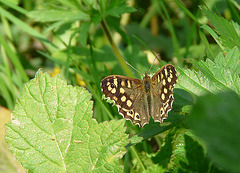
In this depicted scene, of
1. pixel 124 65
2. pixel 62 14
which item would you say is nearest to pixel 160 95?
pixel 124 65

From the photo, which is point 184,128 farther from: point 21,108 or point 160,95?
point 21,108

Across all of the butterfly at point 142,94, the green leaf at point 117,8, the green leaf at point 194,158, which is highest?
the green leaf at point 117,8

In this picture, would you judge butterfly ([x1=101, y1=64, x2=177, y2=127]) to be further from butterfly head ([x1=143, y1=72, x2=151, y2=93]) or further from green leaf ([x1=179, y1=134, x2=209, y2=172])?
green leaf ([x1=179, y1=134, x2=209, y2=172])

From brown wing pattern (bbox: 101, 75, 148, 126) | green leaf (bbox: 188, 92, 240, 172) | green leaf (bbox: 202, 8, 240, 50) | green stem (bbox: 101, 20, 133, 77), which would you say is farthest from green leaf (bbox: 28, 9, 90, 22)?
green leaf (bbox: 188, 92, 240, 172)


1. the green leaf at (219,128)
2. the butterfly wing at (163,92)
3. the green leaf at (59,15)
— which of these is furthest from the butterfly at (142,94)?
the green leaf at (219,128)

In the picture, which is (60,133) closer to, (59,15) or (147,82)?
(147,82)

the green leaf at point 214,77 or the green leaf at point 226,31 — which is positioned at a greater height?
the green leaf at point 226,31

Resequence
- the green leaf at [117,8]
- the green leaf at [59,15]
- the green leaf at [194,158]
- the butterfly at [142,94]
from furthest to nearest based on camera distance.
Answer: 1. the green leaf at [59,15]
2. the green leaf at [117,8]
3. the butterfly at [142,94]
4. the green leaf at [194,158]

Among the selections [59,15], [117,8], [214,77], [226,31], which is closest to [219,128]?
[214,77]

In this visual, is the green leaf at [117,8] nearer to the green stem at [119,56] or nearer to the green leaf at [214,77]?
the green stem at [119,56]
